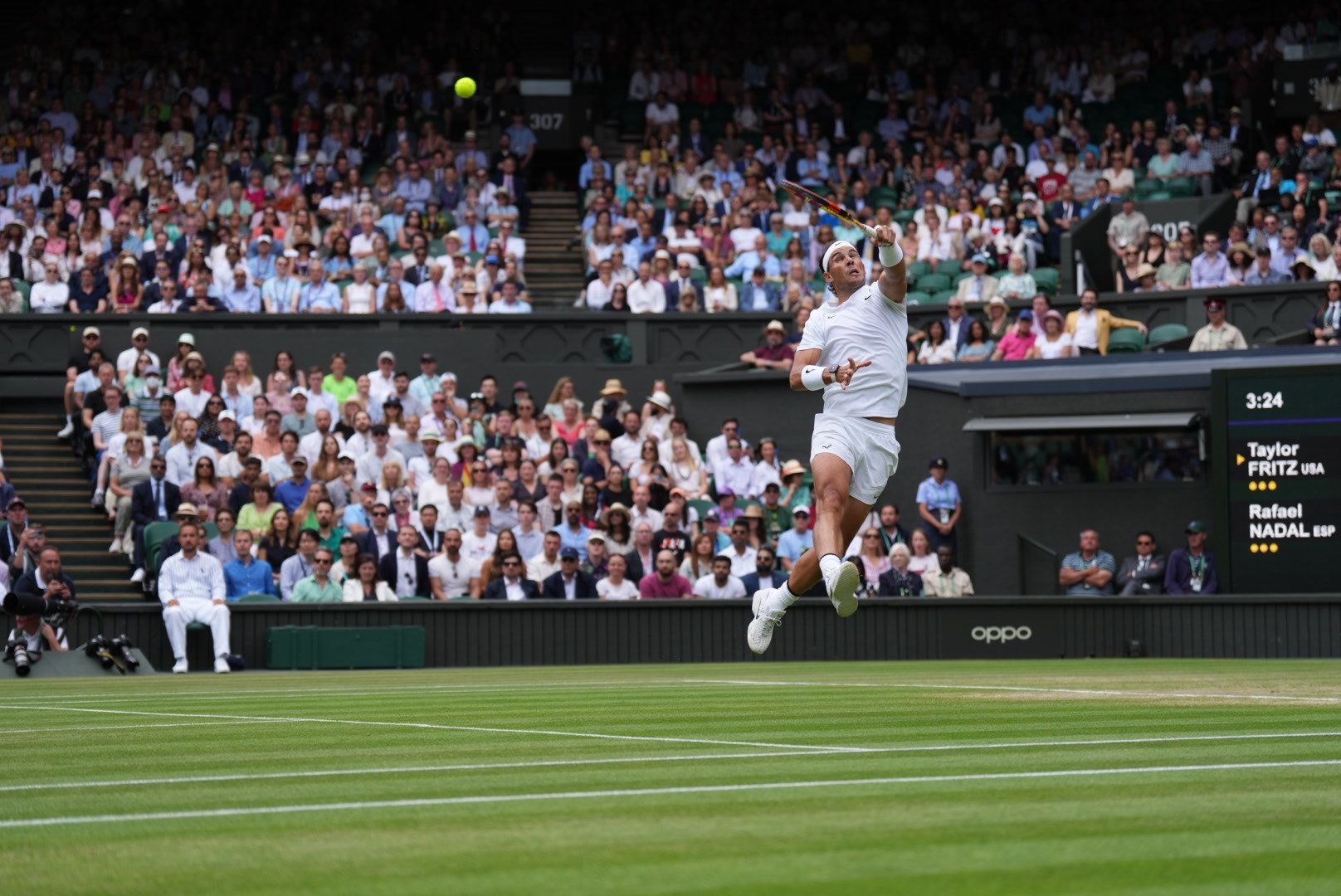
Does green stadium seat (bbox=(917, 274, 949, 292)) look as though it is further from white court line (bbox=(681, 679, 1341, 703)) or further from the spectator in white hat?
white court line (bbox=(681, 679, 1341, 703))

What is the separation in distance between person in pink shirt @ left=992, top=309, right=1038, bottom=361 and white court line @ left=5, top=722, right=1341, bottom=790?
16.6 m

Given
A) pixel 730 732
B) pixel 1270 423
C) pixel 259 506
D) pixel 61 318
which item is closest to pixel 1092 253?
pixel 1270 423

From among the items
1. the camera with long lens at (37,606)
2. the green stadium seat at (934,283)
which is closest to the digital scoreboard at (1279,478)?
the green stadium seat at (934,283)

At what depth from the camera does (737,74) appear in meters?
36.1

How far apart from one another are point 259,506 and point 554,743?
14229mm

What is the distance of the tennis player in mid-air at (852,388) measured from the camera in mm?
10398

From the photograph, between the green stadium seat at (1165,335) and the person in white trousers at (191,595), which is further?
the green stadium seat at (1165,335)

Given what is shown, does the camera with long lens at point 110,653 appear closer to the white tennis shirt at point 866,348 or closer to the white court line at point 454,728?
the white court line at point 454,728

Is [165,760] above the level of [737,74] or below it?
below

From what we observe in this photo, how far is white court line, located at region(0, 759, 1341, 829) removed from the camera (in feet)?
17.7

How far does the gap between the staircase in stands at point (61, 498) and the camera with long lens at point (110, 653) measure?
11.1 ft

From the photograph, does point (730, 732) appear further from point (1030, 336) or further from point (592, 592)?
point (1030, 336)

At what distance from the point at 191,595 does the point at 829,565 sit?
11.3 metres

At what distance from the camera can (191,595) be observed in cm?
1955
